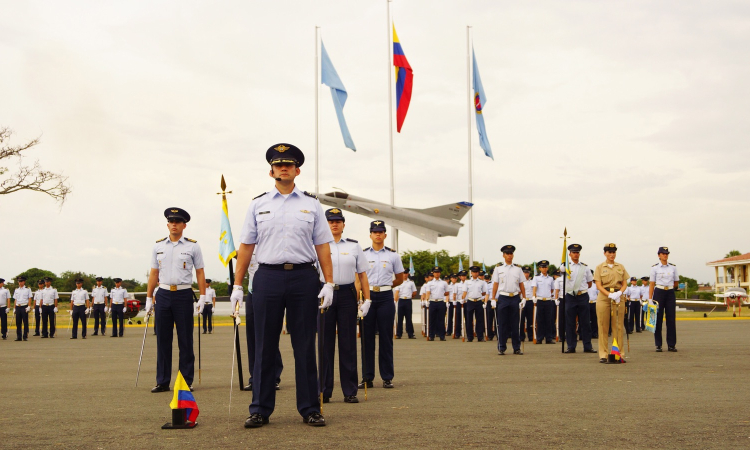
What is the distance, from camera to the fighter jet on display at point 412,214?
3653cm

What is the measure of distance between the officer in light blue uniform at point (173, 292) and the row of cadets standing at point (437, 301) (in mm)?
14057

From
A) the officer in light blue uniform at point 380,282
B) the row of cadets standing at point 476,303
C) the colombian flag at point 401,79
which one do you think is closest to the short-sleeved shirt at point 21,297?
the row of cadets standing at point 476,303

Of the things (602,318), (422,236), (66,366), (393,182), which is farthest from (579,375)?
(422,236)

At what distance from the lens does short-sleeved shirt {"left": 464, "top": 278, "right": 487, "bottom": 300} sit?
21391 millimetres

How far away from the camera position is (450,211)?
38250mm

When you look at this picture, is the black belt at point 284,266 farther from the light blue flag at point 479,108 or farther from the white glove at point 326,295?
the light blue flag at point 479,108

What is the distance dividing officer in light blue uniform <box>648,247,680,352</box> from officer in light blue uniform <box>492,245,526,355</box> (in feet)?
8.89

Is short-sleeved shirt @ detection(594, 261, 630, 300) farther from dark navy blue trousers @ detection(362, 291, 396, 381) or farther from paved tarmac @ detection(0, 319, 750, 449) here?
dark navy blue trousers @ detection(362, 291, 396, 381)

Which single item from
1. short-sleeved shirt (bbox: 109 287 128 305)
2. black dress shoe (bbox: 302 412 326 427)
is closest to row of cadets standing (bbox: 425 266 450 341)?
short-sleeved shirt (bbox: 109 287 128 305)

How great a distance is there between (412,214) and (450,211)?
6.98 feet

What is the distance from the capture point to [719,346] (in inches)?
659

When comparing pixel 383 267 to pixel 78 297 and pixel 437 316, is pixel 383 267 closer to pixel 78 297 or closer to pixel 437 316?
pixel 437 316

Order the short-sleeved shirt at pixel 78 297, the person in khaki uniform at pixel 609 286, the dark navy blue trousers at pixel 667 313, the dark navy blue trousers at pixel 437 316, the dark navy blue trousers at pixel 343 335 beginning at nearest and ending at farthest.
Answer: the dark navy blue trousers at pixel 343 335 → the person in khaki uniform at pixel 609 286 → the dark navy blue trousers at pixel 667 313 → the dark navy blue trousers at pixel 437 316 → the short-sleeved shirt at pixel 78 297

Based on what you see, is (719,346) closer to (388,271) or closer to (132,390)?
(388,271)
